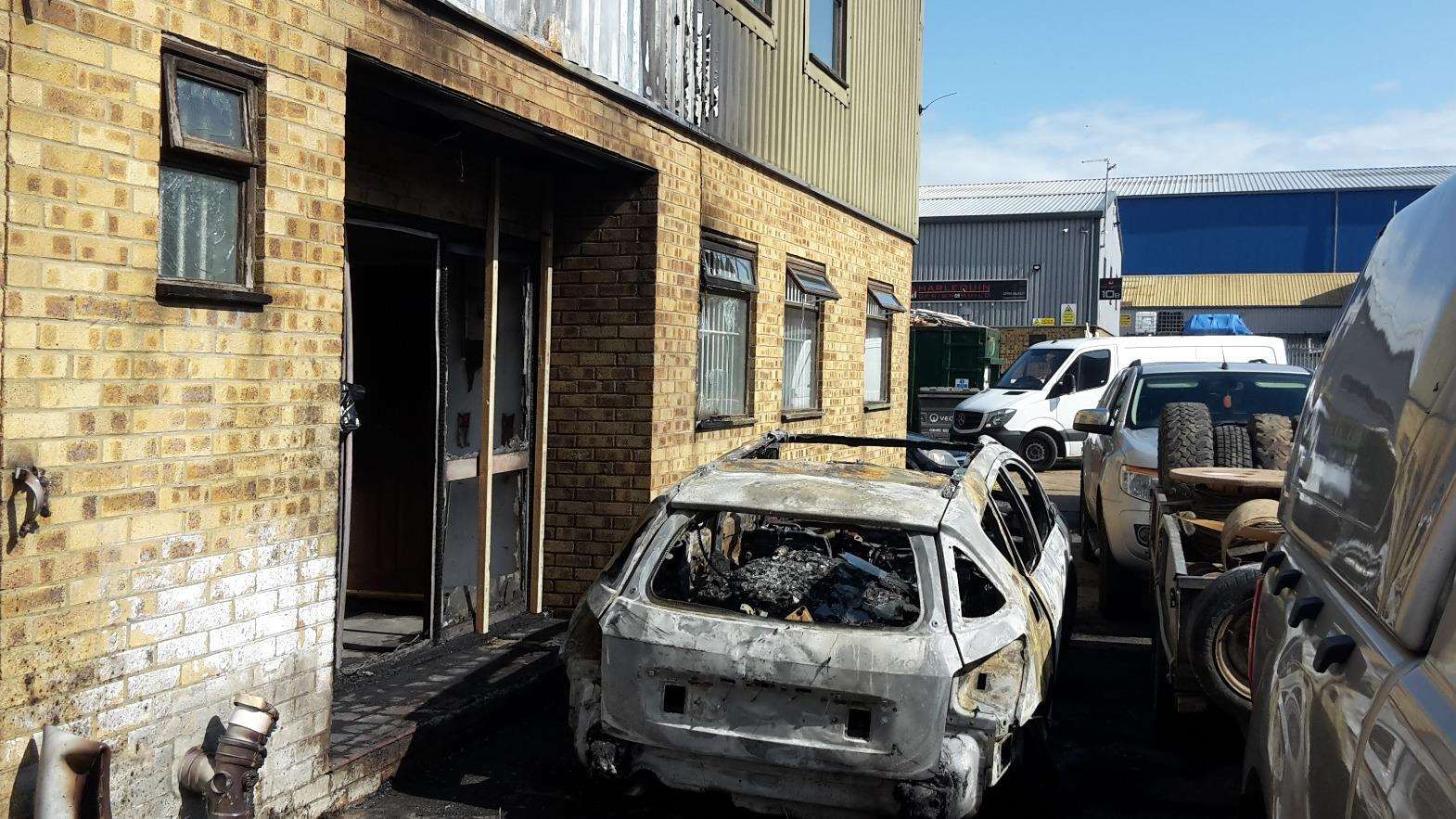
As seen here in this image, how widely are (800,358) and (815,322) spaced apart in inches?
18.4

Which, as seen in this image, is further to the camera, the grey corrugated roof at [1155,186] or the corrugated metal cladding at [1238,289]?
the corrugated metal cladding at [1238,289]

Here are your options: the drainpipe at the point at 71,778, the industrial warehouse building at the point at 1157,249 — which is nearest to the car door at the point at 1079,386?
the industrial warehouse building at the point at 1157,249

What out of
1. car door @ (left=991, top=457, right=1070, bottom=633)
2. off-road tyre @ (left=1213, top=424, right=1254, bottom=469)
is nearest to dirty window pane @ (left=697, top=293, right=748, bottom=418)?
car door @ (left=991, top=457, right=1070, bottom=633)

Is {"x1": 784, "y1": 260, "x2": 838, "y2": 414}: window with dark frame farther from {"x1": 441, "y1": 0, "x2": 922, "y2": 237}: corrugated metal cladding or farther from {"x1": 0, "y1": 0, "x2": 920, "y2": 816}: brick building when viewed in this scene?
{"x1": 441, "y1": 0, "x2": 922, "y2": 237}: corrugated metal cladding

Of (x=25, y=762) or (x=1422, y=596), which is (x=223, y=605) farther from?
(x=1422, y=596)

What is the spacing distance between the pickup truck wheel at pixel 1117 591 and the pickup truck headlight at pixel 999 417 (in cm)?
1151

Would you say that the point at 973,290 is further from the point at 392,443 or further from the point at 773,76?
the point at 392,443

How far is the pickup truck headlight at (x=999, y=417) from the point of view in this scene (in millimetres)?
20562

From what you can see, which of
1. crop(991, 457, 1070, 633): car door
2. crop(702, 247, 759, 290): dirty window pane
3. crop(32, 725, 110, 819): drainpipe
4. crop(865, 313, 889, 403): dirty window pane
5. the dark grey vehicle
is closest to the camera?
the dark grey vehicle

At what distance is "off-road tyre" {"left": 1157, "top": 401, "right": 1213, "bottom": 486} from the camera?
732 centimetres

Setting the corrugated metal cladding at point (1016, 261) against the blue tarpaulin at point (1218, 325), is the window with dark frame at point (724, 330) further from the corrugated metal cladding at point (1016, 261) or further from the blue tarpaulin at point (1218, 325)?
the corrugated metal cladding at point (1016, 261)

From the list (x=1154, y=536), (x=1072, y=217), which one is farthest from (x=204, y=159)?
(x=1072, y=217)

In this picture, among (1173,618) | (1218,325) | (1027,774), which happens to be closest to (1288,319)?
(1218,325)

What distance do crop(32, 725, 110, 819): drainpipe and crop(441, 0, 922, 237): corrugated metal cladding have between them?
3.50m
